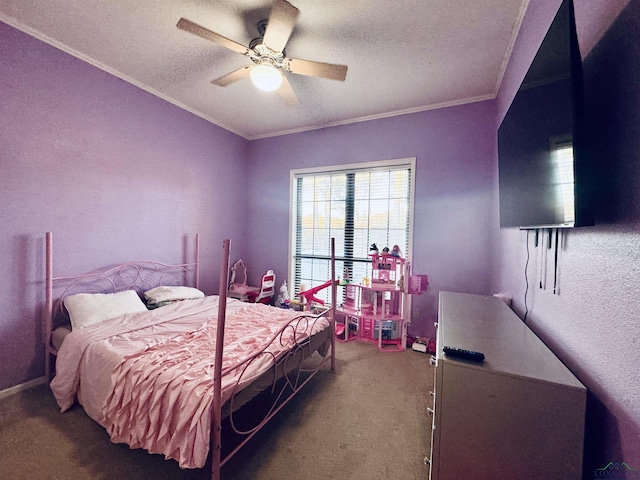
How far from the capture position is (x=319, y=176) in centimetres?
389

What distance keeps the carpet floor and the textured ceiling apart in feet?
9.45

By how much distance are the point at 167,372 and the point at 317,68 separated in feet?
7.40

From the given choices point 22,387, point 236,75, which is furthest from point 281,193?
point 22,387

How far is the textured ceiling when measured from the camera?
5.98 ft

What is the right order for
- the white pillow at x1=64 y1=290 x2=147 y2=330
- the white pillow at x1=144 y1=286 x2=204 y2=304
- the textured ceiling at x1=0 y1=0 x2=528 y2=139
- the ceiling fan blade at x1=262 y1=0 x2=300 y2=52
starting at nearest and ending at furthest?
the ceiling fan blade at x1=262 y1=0 x2=300 y2=52, the textured ceiling at x1=0 y1=0 x2=528 y2=139, the white pillow at x1=64 y1=290 x2=147 y2=330, the white pillow at x1=144 y1=286 x2=204 y2=304

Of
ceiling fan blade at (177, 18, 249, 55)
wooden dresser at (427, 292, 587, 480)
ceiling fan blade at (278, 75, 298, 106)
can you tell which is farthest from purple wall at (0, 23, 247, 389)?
wooden dresser at (427, 292, 587, 480)

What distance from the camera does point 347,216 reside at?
12.2 ft

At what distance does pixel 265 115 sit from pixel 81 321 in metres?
2.99

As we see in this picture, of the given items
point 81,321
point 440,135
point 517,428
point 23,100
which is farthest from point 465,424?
point 23,100

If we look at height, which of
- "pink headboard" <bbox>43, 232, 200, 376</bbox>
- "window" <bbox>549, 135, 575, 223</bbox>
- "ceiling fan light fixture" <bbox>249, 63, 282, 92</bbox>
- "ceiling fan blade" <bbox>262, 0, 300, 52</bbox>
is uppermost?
"ceiling fan blade" <bbox>262, 0, 300, 52</bbox>

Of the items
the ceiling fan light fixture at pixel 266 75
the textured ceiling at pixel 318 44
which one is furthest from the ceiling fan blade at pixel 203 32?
the textured ceiling at pixel 318 44

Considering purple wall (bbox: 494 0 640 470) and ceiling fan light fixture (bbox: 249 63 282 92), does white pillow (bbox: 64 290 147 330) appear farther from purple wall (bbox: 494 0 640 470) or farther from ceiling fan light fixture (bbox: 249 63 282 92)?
purple wall (bbox: 494 0 640 470)

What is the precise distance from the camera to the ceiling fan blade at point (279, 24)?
1535 mm

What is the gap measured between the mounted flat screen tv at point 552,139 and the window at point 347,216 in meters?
1.85
